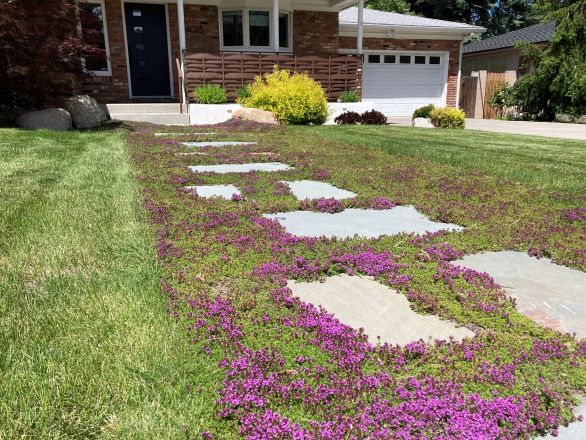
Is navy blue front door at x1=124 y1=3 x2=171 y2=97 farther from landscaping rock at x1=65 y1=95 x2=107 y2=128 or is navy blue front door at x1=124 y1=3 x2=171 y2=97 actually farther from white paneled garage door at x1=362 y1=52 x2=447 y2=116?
white paneled garage door at x1=362 y1=52 x2=447 y2=116

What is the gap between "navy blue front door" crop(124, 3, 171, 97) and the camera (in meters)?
13.9

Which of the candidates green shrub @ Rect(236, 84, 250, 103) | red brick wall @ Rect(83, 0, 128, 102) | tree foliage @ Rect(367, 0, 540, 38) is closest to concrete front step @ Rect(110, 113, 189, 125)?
green shrub @ Rect(236, 84, 250, 103)

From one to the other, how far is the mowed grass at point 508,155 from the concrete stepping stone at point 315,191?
1.98 metres

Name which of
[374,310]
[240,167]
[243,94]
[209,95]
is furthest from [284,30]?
[374,310]

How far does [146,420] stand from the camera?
1.39 meters

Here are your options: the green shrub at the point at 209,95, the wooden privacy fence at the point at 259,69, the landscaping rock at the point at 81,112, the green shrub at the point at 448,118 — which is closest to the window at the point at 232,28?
the wooden privacy fence at the point at 259,69

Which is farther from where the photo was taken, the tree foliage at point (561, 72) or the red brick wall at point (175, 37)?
the tree foliage at point (561, 72)

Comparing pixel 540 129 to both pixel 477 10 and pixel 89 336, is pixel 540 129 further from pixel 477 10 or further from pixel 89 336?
pixel 477 10

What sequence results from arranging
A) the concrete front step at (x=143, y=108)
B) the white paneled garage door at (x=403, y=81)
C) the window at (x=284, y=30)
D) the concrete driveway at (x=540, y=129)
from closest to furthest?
the concrete driveway at (x=540, y=129)
the concrete front step at (x=143, y=108)
the window at (x=284, y=30)
the white paneled garage door at (x=403, y=81)

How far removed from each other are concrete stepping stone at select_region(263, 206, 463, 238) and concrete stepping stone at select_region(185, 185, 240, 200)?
2.58ft

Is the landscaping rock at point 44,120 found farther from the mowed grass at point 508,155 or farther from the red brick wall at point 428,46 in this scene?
Result: the red brick wall at point 428,46

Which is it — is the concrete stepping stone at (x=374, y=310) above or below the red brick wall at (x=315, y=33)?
below

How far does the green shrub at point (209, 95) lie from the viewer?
473 inches

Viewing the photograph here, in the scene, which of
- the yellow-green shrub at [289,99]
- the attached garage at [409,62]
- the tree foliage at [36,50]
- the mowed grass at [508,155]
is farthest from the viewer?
the attached garage at [409,62]
